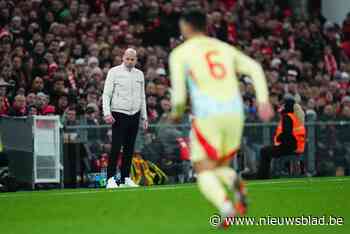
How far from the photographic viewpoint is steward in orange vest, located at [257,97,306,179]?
21094 millimetres

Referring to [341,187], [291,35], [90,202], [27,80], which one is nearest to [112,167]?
[90,202]

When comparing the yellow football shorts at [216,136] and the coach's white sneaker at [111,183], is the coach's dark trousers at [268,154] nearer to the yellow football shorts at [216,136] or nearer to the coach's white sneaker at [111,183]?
the coach's white sneaker at [111,183]

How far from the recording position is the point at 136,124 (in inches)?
→ 721

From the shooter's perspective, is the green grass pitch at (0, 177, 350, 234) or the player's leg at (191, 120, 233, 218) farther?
the green grass pitch at (0, 177, 350, 234)

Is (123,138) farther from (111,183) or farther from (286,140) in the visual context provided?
(286,140)

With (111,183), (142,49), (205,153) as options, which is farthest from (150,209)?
(142,49)

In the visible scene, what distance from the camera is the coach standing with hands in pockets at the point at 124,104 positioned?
59.4 feet

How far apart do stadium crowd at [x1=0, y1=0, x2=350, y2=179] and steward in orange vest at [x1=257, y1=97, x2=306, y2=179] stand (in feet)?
4.86

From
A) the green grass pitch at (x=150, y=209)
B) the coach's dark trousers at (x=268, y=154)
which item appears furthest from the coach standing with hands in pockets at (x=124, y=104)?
the coach's dark trousers at (x=268, y=154)

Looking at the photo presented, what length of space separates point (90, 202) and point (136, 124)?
249 centimetres

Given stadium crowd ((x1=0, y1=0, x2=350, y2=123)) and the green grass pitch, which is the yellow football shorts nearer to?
the green grass pitch

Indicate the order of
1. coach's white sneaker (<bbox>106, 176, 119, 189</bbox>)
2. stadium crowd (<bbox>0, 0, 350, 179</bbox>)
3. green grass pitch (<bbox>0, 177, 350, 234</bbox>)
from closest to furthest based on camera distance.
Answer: green grass pitch (<bbox>0, 177, 350, 234</bbox>)
coach's white sneaker (<bbox>106, 176, 119, 189</bbox>)
stadium crowd (<bbox>0, 0, 350, 179</bbox>)

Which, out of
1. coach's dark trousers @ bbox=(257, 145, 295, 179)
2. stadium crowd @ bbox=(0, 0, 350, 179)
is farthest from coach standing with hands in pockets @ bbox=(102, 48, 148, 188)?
coach's dark trousers @ bbox=(257, 145, 295, 179)

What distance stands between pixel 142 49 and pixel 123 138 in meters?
6.92
